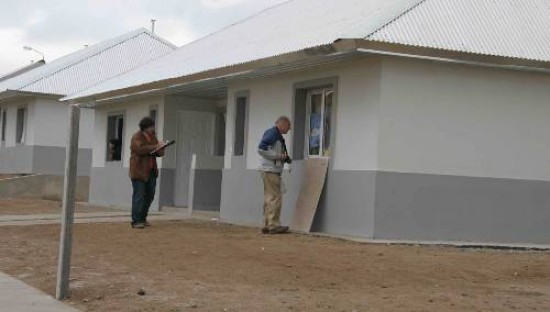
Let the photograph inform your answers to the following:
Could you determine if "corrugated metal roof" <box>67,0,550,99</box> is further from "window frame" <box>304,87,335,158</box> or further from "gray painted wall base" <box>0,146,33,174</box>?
"gray painted wall base" <box>0,146,33,174</box>

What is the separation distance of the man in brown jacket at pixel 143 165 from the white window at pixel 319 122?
2.54m

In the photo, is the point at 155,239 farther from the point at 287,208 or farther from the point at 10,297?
the point at 10,297

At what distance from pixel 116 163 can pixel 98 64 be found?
865cm

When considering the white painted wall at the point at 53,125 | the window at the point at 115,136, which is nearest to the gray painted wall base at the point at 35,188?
the white painted wall at the point at 53,125

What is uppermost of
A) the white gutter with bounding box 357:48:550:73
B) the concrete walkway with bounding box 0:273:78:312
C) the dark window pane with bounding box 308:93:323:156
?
the white gutter with bounding box 357:48:550:73

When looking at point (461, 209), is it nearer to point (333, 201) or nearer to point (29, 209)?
point (333, 201)

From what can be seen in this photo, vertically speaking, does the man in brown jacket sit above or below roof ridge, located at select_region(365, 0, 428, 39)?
below

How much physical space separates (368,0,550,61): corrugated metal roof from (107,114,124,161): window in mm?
11306

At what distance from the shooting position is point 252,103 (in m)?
15.7

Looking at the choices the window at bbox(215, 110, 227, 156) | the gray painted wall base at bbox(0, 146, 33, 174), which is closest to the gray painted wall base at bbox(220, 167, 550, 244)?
the window at bbox(215, 110, 227, 156)

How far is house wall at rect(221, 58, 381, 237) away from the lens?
12383mm

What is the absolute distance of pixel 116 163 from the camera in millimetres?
21984

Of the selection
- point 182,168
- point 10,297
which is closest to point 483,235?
point 10,297

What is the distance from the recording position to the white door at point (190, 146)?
64.7 ft
